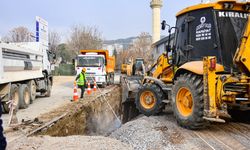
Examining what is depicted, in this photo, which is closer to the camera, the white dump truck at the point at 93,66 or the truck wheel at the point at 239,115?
the truck wheel at the point at 239,115

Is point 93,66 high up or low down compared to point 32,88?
up

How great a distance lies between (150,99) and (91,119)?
12.9 ft

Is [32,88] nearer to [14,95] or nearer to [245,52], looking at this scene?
[14,95]

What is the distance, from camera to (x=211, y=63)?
22.9ft

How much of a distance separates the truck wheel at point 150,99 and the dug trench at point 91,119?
2.05 metres

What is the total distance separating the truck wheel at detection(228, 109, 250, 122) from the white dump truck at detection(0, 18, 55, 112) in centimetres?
645

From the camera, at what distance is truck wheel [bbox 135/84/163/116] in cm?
954

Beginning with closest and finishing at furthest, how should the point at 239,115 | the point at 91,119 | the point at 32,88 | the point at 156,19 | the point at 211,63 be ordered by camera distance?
the point at 211,63 < the point at 239,115 < the point at 91,119 < the point at 32,88 < the point at 156,19

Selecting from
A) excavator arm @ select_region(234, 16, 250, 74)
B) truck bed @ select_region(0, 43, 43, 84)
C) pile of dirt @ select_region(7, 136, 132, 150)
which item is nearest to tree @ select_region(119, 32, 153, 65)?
truck bed @ select_region(0, 43, 43, 84)

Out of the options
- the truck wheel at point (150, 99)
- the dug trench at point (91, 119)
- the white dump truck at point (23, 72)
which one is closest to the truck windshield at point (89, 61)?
the white dump truck at point (23, 72)

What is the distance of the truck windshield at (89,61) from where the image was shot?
76.0 feet

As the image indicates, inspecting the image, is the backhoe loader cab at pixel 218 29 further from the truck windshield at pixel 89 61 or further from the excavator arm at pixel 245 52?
the truck windshield at pixel 89 61

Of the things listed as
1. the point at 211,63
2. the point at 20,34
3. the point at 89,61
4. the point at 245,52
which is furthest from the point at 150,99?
the point at 20,34

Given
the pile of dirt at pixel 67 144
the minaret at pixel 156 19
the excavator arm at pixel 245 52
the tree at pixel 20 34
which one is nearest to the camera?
the pile of dirt at pixel 67 144
